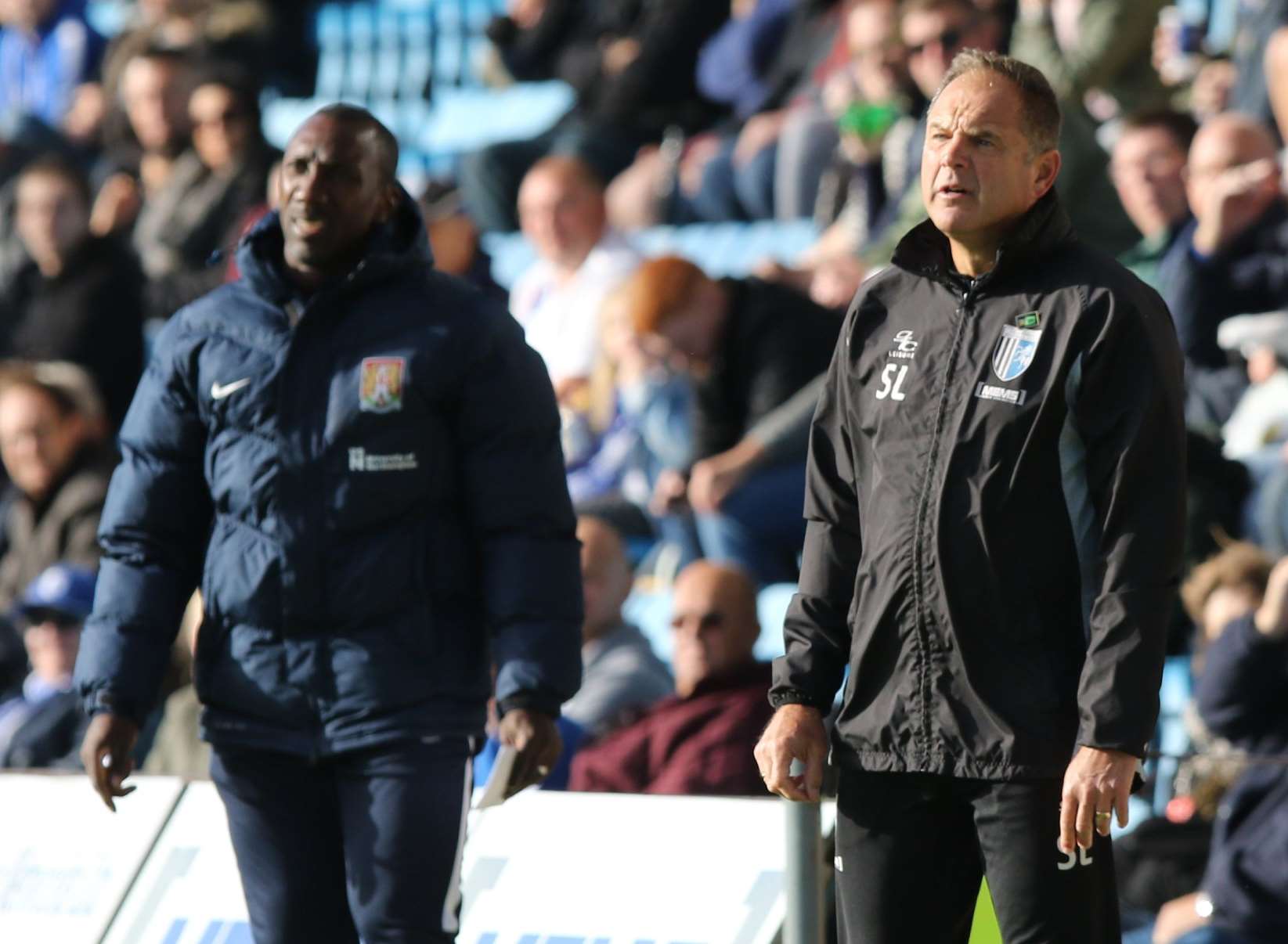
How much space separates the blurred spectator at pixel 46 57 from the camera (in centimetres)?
1377

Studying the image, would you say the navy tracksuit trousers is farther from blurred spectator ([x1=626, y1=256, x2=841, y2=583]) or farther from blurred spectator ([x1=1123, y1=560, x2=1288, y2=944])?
blurred spectator ([x1=626, y1=256, x2=841, y2=583])

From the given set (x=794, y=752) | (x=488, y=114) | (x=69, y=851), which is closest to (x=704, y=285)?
(x=69, y=851)

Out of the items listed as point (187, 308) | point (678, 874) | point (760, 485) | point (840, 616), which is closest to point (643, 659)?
point (760, 485)

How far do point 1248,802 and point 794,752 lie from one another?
255cm

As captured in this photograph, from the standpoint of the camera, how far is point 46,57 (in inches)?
551

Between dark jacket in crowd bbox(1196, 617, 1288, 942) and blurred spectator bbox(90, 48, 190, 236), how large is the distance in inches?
266

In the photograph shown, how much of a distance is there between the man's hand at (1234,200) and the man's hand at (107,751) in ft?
13.8

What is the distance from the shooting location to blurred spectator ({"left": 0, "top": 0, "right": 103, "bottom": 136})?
1377cm

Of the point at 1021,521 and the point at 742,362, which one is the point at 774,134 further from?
the point at 1021,521

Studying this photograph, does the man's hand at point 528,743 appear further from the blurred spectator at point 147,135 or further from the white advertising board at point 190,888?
the blurred spectator at point 147,135

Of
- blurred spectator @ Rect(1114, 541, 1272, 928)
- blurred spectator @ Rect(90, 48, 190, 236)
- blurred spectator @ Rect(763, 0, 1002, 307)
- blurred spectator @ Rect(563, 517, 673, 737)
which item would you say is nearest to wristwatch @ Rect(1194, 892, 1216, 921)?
blurred spectator @ Rect(1114, 541, 1272, 928)

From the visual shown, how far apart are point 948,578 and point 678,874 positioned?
173 cm

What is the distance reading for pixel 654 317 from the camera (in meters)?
7.54

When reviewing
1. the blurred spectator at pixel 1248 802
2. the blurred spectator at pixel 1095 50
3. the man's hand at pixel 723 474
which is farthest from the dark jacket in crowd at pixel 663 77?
the blurred spectator at pixel 1248 802
